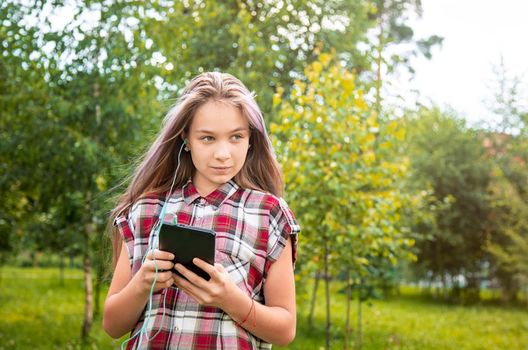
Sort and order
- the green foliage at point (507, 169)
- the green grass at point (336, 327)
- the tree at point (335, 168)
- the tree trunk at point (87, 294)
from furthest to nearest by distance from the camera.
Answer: the green foliage at point (507, 169) < the green grass at point (336, 327) < the tree trunk at point (87, 294) < the tree at point (335, 168)

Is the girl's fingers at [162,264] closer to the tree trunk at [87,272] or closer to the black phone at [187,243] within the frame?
the black phone at [187,243]

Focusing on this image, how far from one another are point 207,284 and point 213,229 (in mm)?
233

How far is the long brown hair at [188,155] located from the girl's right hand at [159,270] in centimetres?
35

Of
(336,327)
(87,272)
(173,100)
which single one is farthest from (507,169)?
Answer: (173,100)

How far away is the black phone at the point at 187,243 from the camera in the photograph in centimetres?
166

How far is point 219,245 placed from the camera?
1.88 metres

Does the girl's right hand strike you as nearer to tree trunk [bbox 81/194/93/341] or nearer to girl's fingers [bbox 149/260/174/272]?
girl's fingers [bbox 149/260/174/272]

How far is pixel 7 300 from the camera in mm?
14531

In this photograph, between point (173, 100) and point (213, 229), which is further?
point (173, 100)

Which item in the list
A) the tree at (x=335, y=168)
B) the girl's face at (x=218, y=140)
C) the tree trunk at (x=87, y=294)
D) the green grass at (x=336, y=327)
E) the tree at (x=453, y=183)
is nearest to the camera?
the girl's face at (x=218, y=140)

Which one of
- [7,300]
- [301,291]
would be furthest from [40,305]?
[301,291]

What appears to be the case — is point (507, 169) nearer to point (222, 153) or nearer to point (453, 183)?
point (453, 183)

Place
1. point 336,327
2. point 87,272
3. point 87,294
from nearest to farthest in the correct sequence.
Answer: point 87,294 < point 87,272 < point 336,327

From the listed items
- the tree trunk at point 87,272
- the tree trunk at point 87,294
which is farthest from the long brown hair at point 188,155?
the tree trunk at point 87,294
